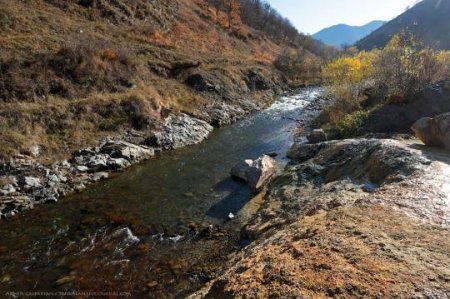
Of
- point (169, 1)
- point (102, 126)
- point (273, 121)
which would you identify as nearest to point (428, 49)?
point (273, 121)

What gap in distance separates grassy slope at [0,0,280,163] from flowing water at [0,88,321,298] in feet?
19.5

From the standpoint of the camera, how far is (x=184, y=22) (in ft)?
235

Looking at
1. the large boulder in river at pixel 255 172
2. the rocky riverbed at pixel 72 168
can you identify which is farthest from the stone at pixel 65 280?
the large boulder in river at pixel 255 172

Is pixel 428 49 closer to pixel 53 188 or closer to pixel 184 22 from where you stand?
pixel 53 188

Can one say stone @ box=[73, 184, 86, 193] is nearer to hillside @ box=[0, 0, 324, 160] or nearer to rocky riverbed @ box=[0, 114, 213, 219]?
rocky riverbed @ box=[0, 114, 213, 219]

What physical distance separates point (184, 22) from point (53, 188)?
5933 cm

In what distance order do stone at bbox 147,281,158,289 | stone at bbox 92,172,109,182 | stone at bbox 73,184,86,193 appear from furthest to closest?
stone at bbox 92,172,109,182 → stone at bbox 73,184,86,193 → stone at bbox 147,281,158,289

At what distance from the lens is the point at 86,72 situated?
101 ft

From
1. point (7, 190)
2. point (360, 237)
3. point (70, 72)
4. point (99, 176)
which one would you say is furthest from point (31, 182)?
point (360, 237)

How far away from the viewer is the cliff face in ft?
26.4

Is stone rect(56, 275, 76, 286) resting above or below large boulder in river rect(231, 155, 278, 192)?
below

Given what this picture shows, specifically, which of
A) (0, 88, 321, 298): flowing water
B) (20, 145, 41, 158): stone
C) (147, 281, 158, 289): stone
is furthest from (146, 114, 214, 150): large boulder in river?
(147, 281, 158, 289): stone

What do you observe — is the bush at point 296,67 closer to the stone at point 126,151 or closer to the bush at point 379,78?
the bush at point 379,78

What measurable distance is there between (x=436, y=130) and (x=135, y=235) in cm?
1630
